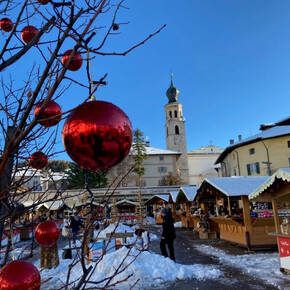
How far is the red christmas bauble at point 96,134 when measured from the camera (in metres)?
1.40

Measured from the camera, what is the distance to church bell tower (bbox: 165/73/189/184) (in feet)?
218

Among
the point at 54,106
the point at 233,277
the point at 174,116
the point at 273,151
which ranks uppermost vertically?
the point at 174,116

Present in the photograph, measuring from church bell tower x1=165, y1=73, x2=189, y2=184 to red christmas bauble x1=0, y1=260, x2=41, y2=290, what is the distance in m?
64.4

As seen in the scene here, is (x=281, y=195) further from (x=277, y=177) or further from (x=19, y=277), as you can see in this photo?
(x=19, y=277)

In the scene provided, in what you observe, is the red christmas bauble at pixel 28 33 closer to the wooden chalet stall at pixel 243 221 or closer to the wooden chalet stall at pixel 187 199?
the wooden chalet stall at pixel 243 221

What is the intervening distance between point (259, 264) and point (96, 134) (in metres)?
9.90

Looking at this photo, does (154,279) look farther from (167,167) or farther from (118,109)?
(167,167)

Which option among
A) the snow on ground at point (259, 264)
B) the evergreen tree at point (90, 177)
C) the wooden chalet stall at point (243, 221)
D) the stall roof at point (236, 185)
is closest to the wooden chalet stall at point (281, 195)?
the snow on ground at point (259, 264)

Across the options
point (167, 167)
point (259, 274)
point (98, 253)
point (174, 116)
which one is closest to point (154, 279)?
point (98, 253)

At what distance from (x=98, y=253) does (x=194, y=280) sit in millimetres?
3154

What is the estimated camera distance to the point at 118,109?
1521 mm

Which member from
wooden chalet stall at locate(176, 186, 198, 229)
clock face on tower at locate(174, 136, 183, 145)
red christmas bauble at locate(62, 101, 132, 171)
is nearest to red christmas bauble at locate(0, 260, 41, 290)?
red christmas bauble at locate(62, 101, 132, 171)

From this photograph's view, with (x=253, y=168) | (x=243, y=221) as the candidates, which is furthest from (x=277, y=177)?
(x=253, y=168)

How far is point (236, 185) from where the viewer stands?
13.7 metres
